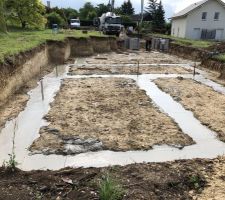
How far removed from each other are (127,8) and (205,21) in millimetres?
33810

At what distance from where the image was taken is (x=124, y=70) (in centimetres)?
2105

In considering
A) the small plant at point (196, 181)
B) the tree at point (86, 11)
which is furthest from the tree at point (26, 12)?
the tree at point (86, 11)

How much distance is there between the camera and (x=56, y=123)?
1055 centimetres

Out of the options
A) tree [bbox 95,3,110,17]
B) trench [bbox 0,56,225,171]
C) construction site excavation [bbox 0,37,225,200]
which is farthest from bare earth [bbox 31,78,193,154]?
tree [bbox 95,3,110,17]

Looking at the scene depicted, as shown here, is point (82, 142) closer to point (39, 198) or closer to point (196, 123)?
point (39, 198)

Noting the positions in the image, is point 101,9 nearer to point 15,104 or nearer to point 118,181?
point 15,104

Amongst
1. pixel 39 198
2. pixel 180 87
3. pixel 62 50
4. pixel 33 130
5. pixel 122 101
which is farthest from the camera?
pixel 62 50

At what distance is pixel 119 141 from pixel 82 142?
990 millimetres

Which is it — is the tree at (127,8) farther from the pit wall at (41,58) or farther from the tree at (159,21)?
the pit wall at (41,58)

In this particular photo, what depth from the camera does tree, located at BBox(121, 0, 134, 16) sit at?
245ft

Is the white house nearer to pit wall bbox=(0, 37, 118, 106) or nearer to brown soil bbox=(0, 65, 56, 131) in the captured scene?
pit wall bbox=(0, 37, 118, 106)

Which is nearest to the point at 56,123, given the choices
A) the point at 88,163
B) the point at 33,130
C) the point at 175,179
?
the point at 33,130

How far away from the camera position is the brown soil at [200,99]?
11.0 meters

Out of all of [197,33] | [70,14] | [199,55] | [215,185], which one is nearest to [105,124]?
[215,185]
